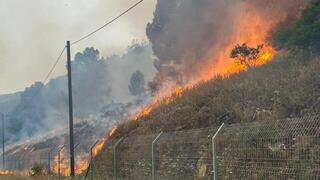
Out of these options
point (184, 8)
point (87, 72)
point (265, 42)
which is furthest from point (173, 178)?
point (87, 72)

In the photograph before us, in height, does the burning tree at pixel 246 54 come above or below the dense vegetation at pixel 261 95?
above

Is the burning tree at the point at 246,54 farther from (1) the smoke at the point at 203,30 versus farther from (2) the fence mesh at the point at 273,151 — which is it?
(2) the fence mesh at the point at 273,151

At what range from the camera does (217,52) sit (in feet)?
213

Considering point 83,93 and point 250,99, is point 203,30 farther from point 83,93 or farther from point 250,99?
point 83,93

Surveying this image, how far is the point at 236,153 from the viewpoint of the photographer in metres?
17.5

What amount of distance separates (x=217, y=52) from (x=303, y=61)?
36067 millimetres

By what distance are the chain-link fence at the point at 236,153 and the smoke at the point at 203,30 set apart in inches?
1047

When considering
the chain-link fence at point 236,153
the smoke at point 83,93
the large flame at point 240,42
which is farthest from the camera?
the smoke at point 83,93

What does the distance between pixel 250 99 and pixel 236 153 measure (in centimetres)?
927

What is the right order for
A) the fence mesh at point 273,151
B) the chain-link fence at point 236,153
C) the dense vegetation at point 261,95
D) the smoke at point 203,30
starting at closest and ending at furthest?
the fence mesh at point 273,151
the chain-link fence at point 236,153
the dense vegetation at point 261,95
the smoke at point 203,30

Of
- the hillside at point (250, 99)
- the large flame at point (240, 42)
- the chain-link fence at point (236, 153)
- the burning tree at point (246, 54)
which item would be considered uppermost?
the large flame at point (240, 42)

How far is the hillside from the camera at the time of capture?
23000 mm

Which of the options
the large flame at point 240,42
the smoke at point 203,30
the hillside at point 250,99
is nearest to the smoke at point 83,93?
the smoke at point 203,30

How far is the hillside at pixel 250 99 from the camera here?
906 inches
